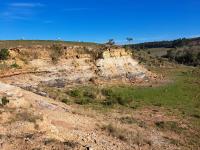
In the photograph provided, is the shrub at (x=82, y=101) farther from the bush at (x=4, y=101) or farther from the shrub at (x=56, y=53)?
the bush at (x=4, y=101)

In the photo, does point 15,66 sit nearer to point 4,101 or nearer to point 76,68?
point 76,68

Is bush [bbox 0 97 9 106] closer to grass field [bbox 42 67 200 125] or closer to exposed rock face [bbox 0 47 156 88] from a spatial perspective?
grass field [bbox 42 67 200 125]

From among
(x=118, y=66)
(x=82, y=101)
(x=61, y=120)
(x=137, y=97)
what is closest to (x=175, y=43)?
(x=118, y=66)

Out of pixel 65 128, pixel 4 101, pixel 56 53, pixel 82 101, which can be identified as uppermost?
pixel 56 53

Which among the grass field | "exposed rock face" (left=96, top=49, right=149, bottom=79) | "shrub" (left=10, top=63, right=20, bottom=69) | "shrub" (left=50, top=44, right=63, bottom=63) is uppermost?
"shrub" (left=50, top=44, right=63, bottom=63)

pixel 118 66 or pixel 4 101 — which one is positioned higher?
pixel 4 101

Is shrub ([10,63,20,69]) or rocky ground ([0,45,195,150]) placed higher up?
shrub ([10,63,20,69])

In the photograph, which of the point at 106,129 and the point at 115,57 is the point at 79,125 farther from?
the point at 115,57

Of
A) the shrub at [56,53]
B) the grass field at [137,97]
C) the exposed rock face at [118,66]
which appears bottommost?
the grass field at [137,97]

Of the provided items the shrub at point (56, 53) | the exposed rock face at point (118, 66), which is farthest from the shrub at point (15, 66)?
the exposed rock face at point (118, 66)

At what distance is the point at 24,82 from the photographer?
29953 millimetres

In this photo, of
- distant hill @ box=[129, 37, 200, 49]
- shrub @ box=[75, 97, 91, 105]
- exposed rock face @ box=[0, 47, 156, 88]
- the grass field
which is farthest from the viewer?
distant hill @ box=[129, 37, 200, 49]

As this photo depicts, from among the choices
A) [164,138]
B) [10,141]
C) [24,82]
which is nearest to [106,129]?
[164,138]

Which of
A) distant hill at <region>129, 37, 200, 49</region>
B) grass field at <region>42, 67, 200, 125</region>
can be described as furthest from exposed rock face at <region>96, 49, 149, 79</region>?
distant hill at <region>129, 37, 200, 49</region>
